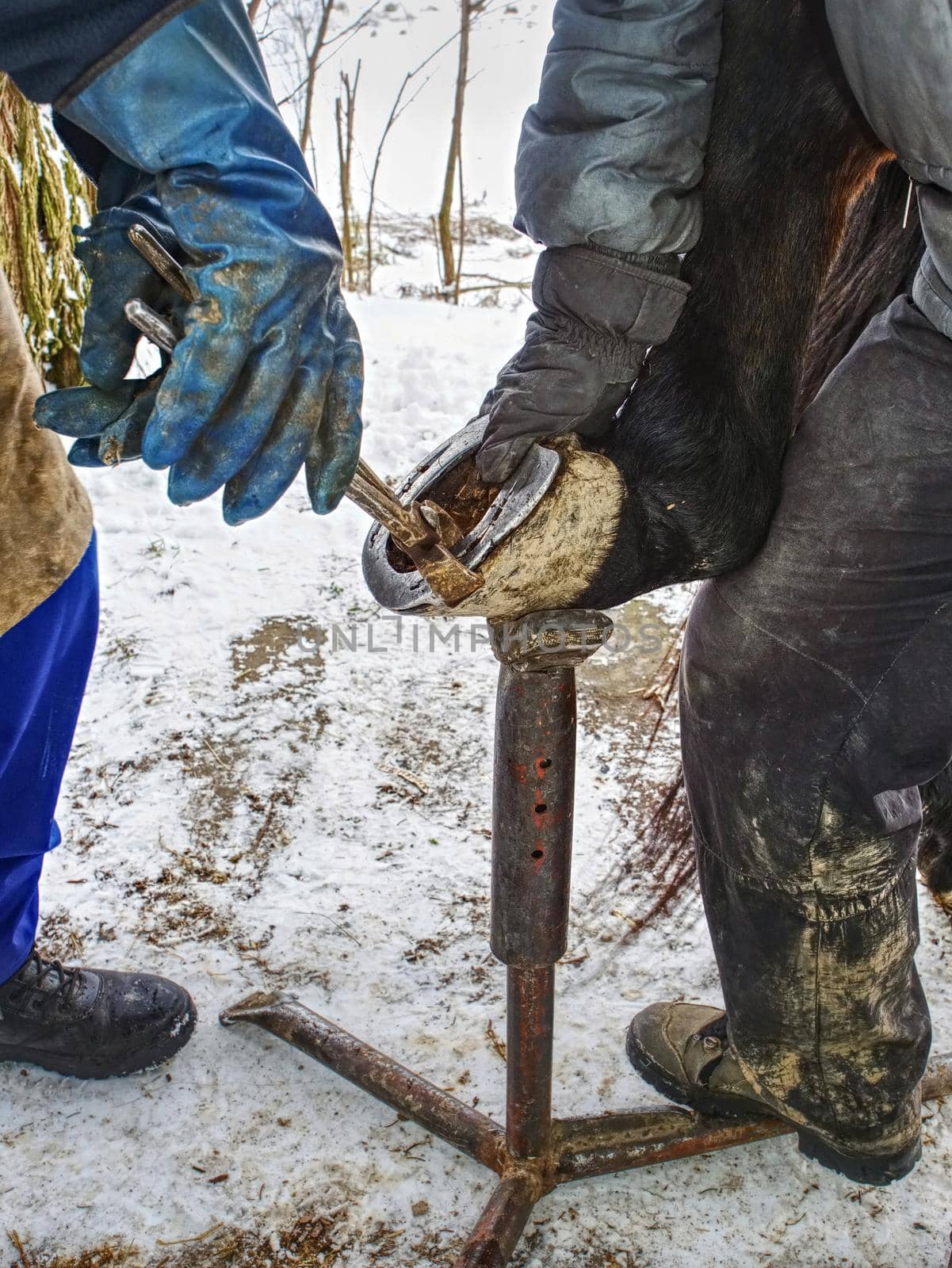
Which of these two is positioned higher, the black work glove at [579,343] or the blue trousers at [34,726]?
the black work glove at [579,343]

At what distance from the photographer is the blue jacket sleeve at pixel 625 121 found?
46.5 inches

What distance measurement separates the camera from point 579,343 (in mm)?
1301

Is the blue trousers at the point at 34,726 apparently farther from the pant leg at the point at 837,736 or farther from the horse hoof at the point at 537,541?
the pant leg at the point at 837,736

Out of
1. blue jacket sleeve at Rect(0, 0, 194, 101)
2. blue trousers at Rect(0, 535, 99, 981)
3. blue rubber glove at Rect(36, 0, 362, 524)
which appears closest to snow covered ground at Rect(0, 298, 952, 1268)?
blue trousers at Rect(0, 535, 99, 981)

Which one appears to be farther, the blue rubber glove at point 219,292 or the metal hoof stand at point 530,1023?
the metal hoof stand at point 530,1023

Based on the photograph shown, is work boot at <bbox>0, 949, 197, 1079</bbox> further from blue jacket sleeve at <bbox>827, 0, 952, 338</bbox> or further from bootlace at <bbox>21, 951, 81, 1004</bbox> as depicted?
blue jacket sleeve at <bbox>827, 0, 952, 338</bbox>

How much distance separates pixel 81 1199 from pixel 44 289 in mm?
3562

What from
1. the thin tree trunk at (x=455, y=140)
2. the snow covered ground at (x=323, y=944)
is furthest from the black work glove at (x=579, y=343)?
the thin tree trunk at (x=455, y=140)

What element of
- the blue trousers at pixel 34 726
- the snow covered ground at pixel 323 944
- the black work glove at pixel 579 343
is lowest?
the snow covered ground at pixel 323 944

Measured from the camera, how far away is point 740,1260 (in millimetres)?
1508

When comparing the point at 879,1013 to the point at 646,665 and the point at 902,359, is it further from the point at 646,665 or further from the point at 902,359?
the point at 646,665

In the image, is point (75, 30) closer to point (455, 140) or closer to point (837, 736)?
point (837, 736)

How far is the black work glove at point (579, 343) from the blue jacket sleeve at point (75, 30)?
0.53 metres

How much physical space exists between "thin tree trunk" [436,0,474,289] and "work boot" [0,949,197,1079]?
731cm
